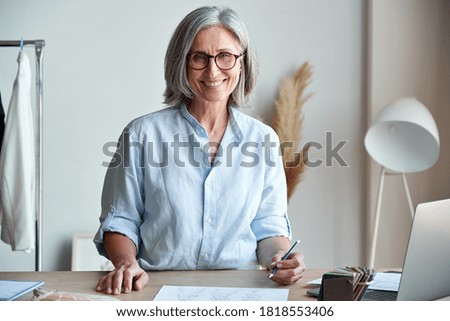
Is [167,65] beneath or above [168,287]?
above

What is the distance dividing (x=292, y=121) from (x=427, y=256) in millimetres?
1762

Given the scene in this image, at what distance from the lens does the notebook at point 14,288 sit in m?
1.07

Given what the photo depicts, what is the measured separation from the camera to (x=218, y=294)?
3.65 feet

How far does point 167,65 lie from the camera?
4.72ft

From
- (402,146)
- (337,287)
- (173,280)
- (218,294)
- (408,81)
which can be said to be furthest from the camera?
(408,81)

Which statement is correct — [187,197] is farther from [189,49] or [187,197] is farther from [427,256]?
→ [427,256]

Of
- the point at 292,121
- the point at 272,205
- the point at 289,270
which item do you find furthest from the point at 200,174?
the point at 292,121

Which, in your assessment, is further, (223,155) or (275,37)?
(275,37)

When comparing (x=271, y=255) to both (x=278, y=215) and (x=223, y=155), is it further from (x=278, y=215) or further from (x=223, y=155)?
(x=223, y=155)

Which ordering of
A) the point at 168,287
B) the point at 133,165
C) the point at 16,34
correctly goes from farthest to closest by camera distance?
the point at 16,34 < the point at 133,165 < the point at 168,287
